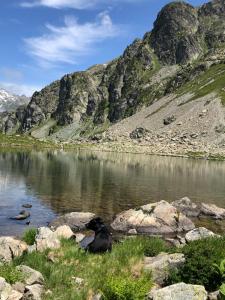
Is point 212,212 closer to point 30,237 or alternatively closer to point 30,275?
point 30,237

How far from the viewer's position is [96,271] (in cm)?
1870

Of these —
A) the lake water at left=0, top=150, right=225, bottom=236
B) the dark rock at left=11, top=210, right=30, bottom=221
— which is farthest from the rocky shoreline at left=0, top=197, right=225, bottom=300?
the lake water at left=0, top=150, right=225, bottom=236

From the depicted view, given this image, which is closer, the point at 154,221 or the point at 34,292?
the point at 34,292

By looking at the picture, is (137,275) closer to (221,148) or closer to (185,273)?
(185,273)

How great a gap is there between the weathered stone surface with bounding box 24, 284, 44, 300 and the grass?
36cm

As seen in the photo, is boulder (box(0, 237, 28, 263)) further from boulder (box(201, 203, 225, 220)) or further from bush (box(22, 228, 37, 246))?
boulder (box(201, 203, 225, 220))

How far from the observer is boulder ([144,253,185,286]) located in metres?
18.4

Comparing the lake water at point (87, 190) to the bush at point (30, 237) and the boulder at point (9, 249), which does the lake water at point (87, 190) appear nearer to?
the bush at point (30, 237)

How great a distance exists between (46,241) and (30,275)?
4152 mm

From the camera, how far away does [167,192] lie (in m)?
62.7

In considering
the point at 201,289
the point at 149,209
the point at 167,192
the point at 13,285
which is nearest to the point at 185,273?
the point at 201,289

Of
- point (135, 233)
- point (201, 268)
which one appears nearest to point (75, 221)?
point (135, 233)

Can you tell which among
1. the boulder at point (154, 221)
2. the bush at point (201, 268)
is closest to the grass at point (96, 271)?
the bush at point (201, 268)

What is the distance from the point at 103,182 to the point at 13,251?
4891 cm
